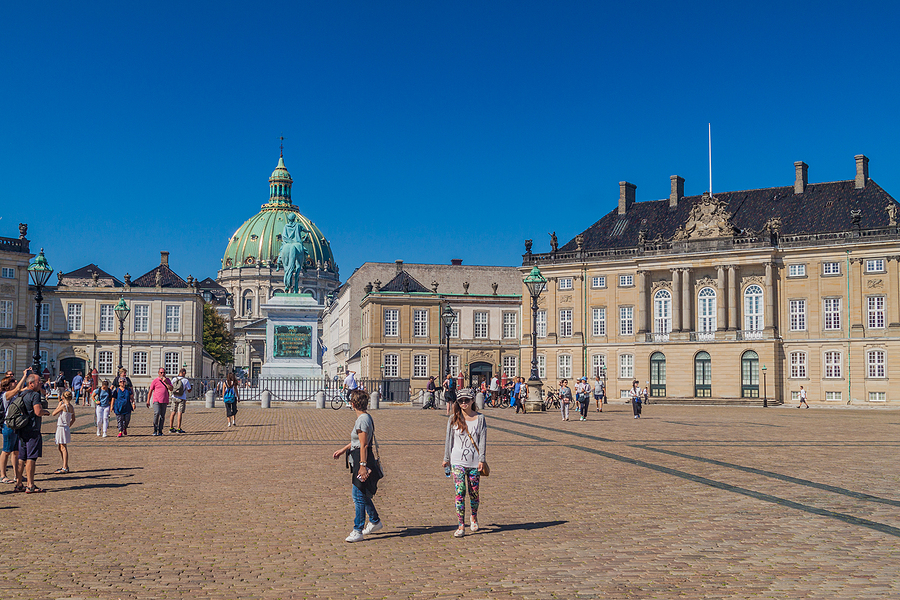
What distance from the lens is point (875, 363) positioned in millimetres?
58906

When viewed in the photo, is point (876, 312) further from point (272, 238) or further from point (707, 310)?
point (272, 238)

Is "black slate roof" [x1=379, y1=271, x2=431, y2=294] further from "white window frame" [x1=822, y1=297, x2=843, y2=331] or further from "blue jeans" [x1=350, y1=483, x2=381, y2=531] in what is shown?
"blue jeans" [x1=350, y1=483, x2=381, y2=531]

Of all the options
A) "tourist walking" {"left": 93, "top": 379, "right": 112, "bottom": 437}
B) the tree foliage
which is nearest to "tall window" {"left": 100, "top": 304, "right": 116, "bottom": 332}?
the tree foliage

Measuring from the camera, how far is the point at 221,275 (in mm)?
187500

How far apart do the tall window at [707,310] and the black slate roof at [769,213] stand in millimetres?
5156

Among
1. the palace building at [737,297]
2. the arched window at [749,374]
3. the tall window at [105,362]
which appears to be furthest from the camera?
the tall window at [105,362]

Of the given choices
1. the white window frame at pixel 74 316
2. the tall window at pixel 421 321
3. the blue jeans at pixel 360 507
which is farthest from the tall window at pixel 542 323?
the blue jeans at pixel 360 507

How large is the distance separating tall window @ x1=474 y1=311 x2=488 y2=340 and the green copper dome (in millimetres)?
103893

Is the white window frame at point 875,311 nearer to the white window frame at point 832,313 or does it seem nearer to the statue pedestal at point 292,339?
the white window frame at point 832,313

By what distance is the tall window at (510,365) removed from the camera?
79.2 m

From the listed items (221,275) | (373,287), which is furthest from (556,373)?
(221,275)

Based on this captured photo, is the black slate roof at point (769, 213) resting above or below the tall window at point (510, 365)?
above

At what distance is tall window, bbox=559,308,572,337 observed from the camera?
231 ft

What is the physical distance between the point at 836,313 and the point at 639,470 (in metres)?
49.5
